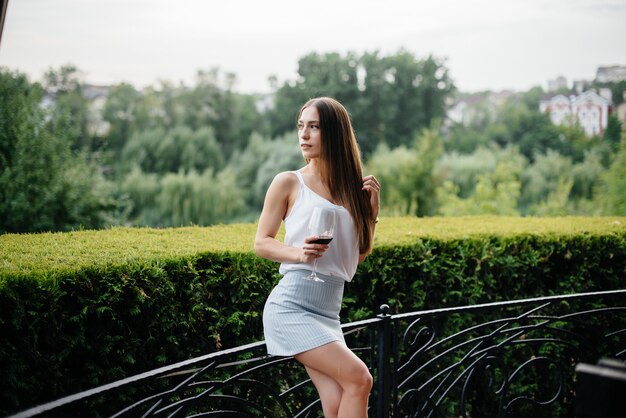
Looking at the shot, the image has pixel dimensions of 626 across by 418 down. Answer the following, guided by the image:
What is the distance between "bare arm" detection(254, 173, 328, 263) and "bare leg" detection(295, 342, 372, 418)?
1.42 ft

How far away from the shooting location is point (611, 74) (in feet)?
109

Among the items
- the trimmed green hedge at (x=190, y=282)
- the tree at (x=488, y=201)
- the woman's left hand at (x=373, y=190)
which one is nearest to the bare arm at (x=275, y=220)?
the woman's left hand at (x=373, y=190)

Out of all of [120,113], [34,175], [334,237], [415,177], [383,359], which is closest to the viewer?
[334,237]

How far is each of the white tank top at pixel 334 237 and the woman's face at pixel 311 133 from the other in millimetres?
184

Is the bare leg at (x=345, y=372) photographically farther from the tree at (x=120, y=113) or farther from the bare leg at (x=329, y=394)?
the tree at (x=120, y=113)

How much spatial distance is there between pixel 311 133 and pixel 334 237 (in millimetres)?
560

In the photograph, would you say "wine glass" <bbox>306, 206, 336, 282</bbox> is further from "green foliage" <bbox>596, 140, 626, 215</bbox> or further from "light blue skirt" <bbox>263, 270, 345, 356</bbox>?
"green foliage" <bbox>596, 140, 626, 215</bbox>

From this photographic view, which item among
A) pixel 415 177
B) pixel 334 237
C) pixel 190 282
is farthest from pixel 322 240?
pixel 415 177

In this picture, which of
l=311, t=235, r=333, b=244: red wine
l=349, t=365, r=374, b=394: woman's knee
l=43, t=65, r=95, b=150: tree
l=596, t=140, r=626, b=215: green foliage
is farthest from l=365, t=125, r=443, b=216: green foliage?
l=311, t=235, r=333, b=244: red wine

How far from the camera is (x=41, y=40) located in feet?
155

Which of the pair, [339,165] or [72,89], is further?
[72,89]

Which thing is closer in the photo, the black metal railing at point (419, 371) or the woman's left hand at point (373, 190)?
the black metal railing at point (419, 371)

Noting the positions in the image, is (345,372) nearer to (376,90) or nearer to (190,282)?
(190,282)

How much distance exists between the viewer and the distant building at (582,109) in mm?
36853
